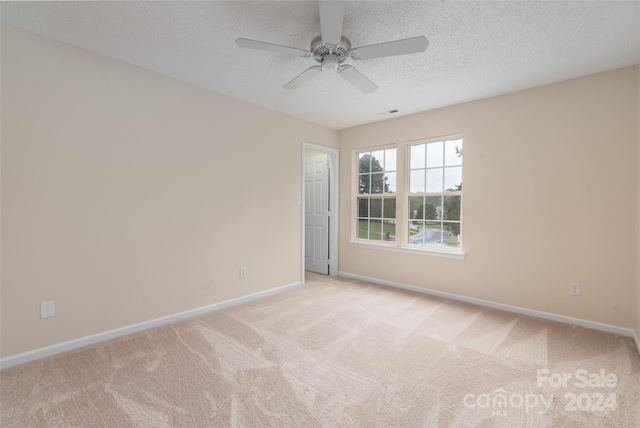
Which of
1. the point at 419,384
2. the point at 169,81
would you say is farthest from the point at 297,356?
the point at 169,81

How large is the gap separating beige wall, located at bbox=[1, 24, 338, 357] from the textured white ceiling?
0.31 meters

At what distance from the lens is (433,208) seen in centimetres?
402

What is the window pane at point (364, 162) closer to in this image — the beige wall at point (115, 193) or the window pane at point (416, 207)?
the window pane at point (416, 207)

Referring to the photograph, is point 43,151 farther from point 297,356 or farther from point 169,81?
point 297,356

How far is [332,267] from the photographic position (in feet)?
16.7

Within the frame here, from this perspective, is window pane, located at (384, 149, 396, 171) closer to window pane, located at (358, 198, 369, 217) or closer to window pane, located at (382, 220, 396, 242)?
window pane, located at (358, 198, 369, 217)

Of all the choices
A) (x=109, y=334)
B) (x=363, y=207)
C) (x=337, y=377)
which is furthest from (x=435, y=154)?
(x=109, y=334)

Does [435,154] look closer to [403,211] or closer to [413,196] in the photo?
[413,196]

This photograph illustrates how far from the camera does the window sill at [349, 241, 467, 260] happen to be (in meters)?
3.75

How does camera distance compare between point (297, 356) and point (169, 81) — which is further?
point (169, 81)

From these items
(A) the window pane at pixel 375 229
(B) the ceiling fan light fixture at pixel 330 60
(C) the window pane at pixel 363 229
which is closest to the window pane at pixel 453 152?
(A) the window pane at pixel 375 229

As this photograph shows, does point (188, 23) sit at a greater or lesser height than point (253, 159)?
greater

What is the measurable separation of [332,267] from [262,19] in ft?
12.7

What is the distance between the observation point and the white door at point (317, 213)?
510 cm
